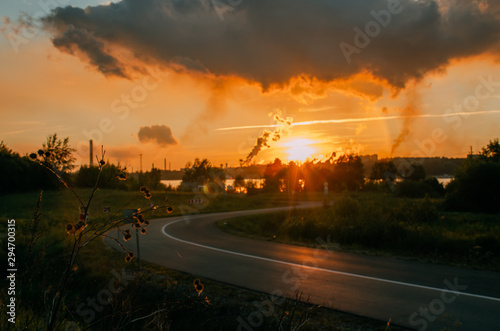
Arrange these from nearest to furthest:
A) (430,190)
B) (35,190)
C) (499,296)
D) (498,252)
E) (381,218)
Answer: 1. (499,296)
2. (498,252)
3. (381,218)
4. (35,190)
5. (430,190)

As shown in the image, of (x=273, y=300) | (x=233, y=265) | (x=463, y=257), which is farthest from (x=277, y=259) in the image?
(x=463, y=257)

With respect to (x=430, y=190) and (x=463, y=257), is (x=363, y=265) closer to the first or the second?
(x=463, y=257)

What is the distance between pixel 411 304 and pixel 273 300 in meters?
2.97

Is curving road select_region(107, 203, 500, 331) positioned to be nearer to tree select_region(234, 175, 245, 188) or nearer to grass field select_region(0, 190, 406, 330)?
grass field select_region(0, 190, 406, 330)

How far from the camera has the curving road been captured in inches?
290

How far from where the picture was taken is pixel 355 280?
10.2 metres

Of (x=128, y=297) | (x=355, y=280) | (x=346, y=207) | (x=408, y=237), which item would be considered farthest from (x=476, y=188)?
(x=128, y=297)

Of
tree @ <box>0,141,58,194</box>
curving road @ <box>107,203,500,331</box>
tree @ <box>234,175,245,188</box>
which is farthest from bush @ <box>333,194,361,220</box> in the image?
tree @ <box>234,175,245,188</box>

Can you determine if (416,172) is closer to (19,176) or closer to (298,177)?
(298,177)

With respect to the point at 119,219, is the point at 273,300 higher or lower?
lower

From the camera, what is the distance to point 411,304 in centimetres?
802

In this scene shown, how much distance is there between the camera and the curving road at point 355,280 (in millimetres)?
7363

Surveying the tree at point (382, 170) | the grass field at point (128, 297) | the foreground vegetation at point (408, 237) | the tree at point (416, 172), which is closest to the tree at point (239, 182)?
the tree at point (416, 172)

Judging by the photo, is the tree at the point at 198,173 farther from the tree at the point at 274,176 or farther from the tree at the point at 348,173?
the tree at the point at 348,173
